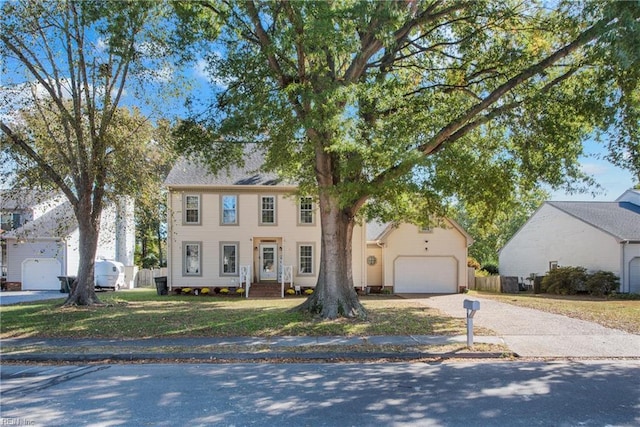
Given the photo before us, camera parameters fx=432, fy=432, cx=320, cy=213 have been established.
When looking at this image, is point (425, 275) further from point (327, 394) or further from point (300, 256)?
point (327, 394)

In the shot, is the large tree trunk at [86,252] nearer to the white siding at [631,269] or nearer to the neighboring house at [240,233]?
the neighboring house at [240,233]

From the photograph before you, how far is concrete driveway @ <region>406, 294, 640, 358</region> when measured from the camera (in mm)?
8180

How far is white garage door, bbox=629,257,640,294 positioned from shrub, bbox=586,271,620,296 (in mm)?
655

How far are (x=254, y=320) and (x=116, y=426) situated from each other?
697 centimetres

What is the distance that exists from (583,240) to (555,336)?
17.7 meters

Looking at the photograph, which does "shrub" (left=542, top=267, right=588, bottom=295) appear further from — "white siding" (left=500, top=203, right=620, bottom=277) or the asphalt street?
the asphalt street

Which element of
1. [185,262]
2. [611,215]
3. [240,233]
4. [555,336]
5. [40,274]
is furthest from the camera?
[40,274]

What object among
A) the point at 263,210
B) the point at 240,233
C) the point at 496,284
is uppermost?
the point at 263,210

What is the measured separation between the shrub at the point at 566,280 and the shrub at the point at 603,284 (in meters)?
0.58

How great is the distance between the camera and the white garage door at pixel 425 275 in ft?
77.3

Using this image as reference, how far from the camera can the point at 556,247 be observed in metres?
26.8

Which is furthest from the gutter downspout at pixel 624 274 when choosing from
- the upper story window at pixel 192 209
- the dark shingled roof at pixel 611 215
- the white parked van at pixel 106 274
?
the white parked van at pixel 106 274

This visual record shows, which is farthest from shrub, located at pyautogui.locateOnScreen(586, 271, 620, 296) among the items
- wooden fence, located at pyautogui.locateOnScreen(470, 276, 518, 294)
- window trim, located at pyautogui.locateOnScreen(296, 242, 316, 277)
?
window trim, located at pyautogui.locateOnScreen(296, 242, 316, 277)

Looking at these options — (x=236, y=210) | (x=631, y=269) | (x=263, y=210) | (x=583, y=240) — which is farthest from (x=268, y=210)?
(x=631, y=269)
